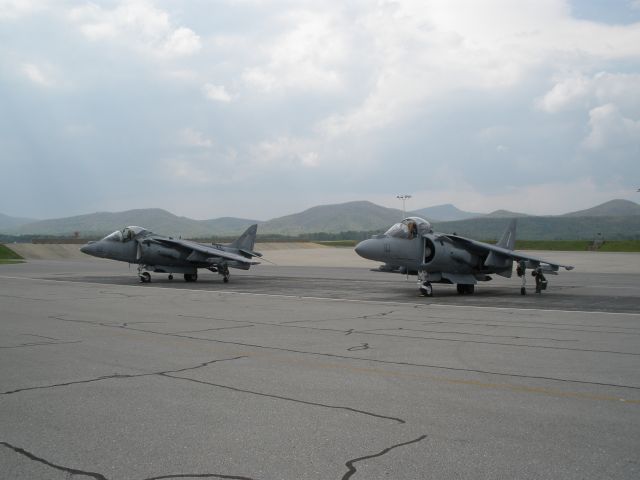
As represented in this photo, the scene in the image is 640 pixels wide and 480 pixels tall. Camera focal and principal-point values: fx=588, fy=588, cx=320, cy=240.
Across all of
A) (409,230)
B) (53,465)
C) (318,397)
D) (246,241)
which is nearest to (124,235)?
(246,241)

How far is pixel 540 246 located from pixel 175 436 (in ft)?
268

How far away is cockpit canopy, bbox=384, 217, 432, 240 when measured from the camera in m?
22.5

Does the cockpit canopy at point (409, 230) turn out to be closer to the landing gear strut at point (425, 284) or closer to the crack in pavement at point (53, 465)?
the landing gear strut at point (425, 284)

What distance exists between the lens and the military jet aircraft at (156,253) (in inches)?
1148

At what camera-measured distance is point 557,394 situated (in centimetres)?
704

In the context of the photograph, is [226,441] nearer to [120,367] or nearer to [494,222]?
[120,367]

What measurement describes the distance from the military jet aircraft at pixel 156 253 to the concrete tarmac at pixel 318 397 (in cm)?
1439

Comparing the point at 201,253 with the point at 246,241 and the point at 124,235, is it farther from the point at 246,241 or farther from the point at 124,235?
the point at 246,241

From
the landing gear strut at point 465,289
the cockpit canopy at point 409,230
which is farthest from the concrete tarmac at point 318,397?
the landing gear strut at point 465,289

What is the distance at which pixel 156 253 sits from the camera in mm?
29281

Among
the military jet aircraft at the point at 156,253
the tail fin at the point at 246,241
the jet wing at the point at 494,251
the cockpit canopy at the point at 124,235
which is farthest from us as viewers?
the tail fin at the point at 246,241

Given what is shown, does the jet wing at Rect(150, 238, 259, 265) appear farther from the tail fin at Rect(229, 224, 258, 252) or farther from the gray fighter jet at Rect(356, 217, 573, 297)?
the gray fighter jet at Rect(356, 217, 573, 297)

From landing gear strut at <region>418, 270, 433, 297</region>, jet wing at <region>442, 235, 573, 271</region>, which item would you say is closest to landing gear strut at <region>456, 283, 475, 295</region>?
jet wing at <region>442, 235, 573, 271</region>

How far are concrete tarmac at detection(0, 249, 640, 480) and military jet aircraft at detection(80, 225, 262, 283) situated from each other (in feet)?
47.2
